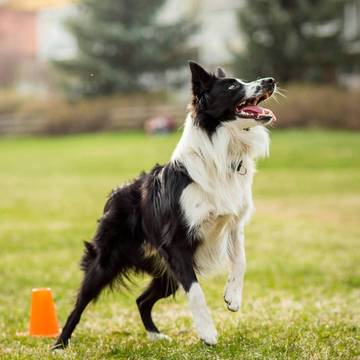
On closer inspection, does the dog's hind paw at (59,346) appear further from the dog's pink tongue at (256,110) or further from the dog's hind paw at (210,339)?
the dog's pink tongue at (256,110)

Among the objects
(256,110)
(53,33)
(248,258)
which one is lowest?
(248,258)

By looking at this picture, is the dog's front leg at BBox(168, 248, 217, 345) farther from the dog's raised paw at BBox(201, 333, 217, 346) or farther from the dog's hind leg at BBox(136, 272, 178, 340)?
the dog's hind leg at BBox(136, 272, 178, 340)

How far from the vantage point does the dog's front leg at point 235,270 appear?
5.93 m

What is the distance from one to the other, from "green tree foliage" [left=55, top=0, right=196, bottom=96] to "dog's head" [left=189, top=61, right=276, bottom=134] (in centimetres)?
3287

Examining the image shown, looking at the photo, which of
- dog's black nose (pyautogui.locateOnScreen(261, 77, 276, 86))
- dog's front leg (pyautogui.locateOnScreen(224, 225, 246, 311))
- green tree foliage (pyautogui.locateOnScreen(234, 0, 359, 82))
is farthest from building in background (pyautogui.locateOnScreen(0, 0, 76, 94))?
dog's black nose (pyautogui.locateOnScreen(261, 77, 276, 86))

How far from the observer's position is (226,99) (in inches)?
226

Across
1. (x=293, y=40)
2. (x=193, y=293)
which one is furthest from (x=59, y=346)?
(x=293, y=40)

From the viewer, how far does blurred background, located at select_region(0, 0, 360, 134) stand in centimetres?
3356

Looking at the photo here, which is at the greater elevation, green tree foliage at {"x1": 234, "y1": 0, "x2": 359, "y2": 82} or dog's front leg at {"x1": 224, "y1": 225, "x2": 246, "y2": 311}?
green tree foliage at {"x1": 234, "y1": 0, "x2": 359, "y2": 82}

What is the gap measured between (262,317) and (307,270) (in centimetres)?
409

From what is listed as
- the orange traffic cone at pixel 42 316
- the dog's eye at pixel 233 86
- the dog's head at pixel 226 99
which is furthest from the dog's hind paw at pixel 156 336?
the dog's eye at pixel 233 86

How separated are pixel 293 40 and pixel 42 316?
92.7 ft

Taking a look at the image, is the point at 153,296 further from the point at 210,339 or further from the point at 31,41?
the point at 31,41

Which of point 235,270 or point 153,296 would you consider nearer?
point 235,270
